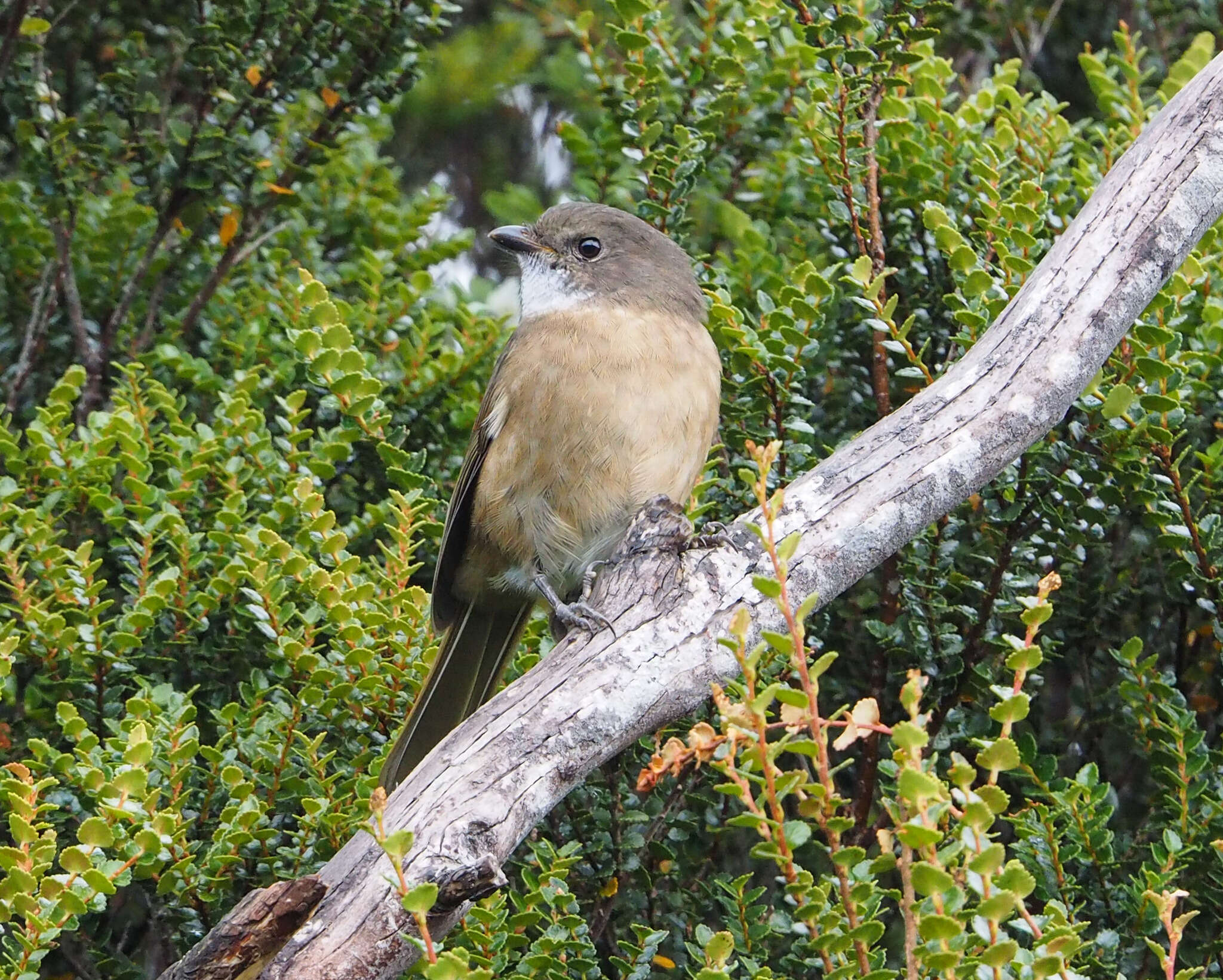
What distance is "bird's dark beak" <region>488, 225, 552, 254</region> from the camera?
493 cm

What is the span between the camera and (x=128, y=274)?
5621mm

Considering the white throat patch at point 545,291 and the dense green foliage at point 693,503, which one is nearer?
the dense green foliage at point 693,503

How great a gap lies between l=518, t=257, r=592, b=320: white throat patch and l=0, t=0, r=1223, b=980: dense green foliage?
269mm

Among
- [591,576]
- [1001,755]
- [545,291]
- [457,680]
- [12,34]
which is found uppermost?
[12,34]

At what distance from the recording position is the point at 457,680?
14.4 feet

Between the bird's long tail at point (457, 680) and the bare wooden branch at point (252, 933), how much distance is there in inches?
39.6

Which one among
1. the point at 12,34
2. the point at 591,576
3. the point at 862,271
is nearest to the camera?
the point at 862,271

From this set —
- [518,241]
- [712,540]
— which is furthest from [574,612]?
[518,241]

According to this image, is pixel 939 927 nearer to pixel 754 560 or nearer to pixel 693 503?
pixel 754 560

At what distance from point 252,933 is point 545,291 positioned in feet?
8.77

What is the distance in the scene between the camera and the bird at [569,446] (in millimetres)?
4266

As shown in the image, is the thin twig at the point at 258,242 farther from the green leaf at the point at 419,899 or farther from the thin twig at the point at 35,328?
the green leaf at the point at 419,899

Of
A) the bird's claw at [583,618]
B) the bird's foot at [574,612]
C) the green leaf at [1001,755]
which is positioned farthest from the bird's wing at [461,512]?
the green leaf at [1001,755]

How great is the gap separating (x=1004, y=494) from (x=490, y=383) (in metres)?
1.61
